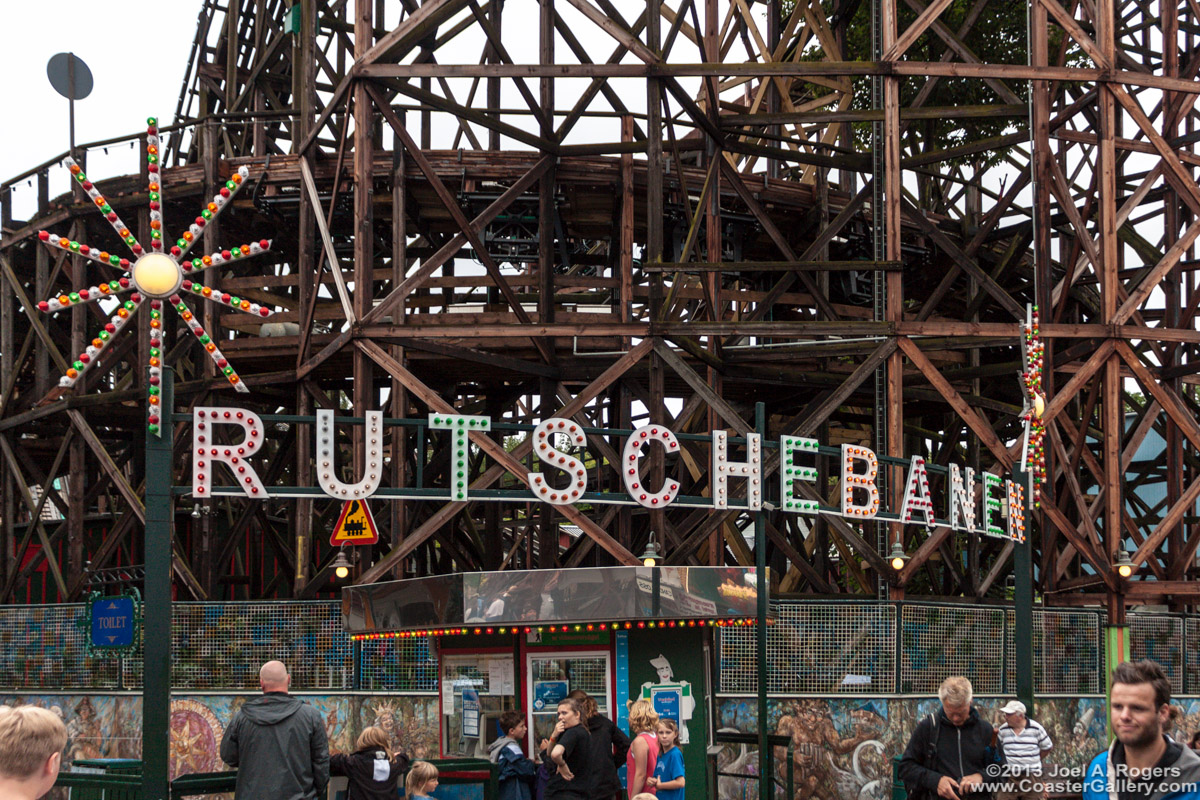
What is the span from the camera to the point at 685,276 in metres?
26.7

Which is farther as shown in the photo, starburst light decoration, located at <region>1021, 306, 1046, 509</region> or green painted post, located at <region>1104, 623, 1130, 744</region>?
green painted post, located at <region>1104, 623, 1130, 744</region>

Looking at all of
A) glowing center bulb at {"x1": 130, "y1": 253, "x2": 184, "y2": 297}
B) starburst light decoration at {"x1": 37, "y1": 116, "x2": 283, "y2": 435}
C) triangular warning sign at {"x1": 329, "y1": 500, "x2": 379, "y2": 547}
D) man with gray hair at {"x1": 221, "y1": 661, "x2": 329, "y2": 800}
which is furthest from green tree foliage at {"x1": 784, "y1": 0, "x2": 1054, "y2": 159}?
man with gray hair at {"x1": 221, "y1": 661, "x2": 329, "y2": 800}

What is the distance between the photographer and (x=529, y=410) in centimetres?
3534

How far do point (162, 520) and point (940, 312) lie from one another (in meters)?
23.2

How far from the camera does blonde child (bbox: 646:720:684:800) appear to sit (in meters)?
11.9

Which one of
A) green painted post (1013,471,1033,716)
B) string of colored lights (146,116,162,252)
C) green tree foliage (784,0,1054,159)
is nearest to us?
string of colored lights (146,116,162,252)

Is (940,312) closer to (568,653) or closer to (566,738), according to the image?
(568,653)

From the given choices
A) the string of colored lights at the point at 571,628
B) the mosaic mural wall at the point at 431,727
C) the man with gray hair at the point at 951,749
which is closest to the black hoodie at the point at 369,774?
the string of colored lights at the point at 571,628

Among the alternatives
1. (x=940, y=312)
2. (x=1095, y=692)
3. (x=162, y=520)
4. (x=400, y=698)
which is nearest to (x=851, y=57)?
(x=940, y=312)

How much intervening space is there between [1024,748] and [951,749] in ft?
7.63

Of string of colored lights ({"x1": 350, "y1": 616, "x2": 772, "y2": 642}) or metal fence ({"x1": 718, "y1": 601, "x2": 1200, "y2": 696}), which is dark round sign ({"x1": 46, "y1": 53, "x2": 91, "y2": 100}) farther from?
metal fence ({"x1": 718, "y1": 601, "x2": 1200, "y2": 696})

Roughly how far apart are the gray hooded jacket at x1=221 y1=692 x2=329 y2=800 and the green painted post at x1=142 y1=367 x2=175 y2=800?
4.66ft

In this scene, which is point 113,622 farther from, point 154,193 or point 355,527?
point 154,193

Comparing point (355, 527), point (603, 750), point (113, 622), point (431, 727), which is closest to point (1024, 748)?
point (603, 750)
